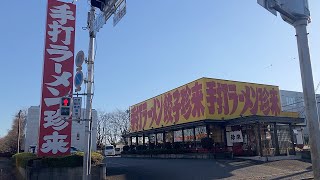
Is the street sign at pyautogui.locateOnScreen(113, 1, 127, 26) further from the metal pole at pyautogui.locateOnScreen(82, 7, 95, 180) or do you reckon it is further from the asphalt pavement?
the asphalt pavement

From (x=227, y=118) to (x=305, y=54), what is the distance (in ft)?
73.4

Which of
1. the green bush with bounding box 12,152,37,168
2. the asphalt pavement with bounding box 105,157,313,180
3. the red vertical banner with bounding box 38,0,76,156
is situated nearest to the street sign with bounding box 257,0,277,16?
the asphalt pavement with bounding box 105,157,313,180

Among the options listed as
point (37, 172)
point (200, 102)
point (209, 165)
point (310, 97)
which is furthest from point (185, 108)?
point (310, 97)

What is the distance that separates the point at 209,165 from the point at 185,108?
10.6 m

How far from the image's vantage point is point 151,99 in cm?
3691

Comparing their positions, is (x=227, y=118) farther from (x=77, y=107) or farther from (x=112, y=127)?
(x=112, y=127)

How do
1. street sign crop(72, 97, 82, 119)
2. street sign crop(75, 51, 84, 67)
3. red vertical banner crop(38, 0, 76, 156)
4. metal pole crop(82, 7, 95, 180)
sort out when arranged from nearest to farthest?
metal pole crop(82, 7, 95, 180)
street sign crop(72, 97, 82, 119)
street sign crop(75, 51, 84, 67)
red vertical banner crop(38, 0, 76, 156)

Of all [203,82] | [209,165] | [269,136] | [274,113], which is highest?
[203,82]

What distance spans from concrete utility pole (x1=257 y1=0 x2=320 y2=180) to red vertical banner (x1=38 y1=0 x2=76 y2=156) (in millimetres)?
11611

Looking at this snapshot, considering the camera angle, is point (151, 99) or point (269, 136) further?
point (151, 99)

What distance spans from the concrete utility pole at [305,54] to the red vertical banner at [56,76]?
11.6 m

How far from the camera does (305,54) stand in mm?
5711

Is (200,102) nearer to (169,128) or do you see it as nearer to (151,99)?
(169,128)

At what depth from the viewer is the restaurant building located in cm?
2502
